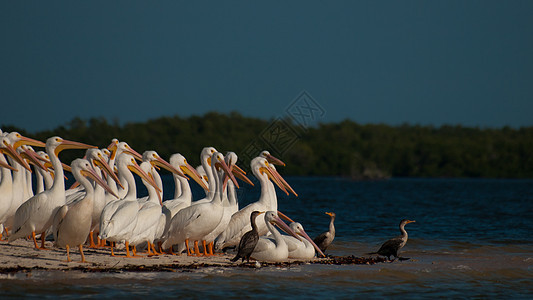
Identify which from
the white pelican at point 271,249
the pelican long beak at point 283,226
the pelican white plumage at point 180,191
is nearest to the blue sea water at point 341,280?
the white pelican at point 271,249

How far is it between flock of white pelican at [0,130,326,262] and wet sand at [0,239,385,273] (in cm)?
16

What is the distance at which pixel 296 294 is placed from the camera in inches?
293

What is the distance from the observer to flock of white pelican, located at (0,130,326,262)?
8.34m

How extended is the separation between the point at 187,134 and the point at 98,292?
4439cm

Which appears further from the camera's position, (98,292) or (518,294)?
(518,294)

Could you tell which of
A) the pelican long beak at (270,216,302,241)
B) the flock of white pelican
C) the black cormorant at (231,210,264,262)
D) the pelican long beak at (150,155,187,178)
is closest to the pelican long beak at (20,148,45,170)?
the flock of white pelican

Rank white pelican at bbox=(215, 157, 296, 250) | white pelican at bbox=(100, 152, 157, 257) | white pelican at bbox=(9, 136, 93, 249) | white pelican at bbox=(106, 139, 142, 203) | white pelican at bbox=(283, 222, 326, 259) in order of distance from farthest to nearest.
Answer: white pelican at bbox=(106, 139, 142, 203), white pelican at bbox=(215, 157, 296, 250), white pelican at bbox=(283, 222, 326, 259), white pelican at bbox=(9, 136, 93, 249), white pelican at bbox=(100, 152, 157, 257)

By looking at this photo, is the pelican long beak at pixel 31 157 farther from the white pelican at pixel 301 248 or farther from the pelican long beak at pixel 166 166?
the white pelican at pixel 301 248

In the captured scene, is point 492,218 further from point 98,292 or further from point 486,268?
point 98,292

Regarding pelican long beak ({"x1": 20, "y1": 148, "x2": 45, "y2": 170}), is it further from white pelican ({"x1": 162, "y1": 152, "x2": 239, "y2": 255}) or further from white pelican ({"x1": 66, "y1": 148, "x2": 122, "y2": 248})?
white pelican ({"x1": 162, "y1": 152, "x2": 239, "y2": 255})

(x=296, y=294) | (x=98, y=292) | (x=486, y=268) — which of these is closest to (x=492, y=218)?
(x=486, y=268)

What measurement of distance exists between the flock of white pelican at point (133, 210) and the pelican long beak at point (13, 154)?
1 cm

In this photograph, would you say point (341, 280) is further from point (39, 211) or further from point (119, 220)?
point (39, 211)

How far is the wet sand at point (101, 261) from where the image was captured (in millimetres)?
7887
